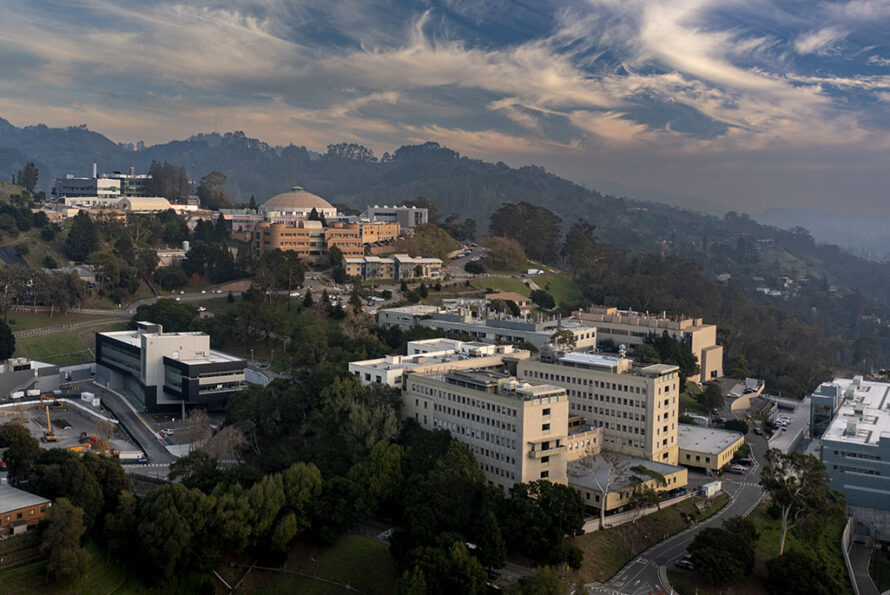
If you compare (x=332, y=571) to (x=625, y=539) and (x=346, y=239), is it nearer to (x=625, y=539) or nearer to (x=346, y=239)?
(x=625, y=539)

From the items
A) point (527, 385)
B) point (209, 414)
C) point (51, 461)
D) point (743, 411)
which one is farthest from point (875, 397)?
point (51, 461)

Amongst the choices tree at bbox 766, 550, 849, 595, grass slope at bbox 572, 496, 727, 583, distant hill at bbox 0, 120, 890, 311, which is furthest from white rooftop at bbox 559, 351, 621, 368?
distant hill at bbox 0, 120, 890, 311

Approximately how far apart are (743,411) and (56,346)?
42546mm

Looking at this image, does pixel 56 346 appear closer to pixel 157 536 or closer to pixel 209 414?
pixel 209 414

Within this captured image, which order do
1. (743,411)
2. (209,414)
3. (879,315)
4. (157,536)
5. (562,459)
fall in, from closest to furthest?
(157,536), (562,459), (209,414), (743,411), (879,315)

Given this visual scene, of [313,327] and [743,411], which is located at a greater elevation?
[313,327]

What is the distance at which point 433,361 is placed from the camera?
3769 centimetres

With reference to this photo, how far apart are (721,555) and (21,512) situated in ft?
71.0

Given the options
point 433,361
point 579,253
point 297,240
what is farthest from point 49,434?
point 579,253

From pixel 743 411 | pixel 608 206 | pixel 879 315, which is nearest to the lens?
pixel 743 411

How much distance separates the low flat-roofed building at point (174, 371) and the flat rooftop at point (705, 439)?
891 inches

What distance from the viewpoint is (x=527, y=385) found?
30922 mm

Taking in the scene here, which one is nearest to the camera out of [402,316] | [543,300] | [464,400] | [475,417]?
[475,417]

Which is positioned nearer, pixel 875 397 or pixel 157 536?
pixel 157 536
